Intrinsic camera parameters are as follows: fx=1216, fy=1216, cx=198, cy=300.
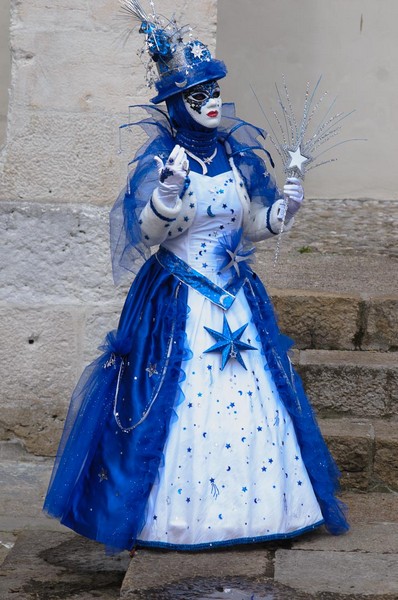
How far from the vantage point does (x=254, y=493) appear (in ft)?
13.0

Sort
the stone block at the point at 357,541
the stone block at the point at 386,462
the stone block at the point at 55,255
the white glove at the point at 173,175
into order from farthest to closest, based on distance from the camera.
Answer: the stone block at the point at 55,255 → the stone block at the point at 386,462 → the stone block at the point at 357,541 → the white glove at the point at 173,175

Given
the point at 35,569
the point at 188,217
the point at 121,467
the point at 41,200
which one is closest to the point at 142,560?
the point at 121,467

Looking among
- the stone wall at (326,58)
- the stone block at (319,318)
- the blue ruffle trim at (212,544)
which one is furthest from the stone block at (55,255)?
the stone wall at (326,58)

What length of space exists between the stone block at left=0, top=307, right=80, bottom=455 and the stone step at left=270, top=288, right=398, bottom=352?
96 centimetres

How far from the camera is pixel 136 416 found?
3.97 meters

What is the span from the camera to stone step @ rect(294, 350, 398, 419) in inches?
200

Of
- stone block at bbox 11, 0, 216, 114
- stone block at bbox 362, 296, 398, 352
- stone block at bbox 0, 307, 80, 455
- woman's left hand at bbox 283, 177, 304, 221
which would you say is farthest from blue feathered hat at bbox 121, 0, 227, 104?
stone block at bbox 362, 296, 398, 352

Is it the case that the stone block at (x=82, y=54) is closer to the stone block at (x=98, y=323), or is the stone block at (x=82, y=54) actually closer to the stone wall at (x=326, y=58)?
the stone block at (x=98, y=323)

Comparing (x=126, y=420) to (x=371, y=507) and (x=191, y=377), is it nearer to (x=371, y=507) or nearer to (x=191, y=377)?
(x=191, y=377)

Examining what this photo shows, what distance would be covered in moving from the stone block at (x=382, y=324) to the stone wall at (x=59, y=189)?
1.12m

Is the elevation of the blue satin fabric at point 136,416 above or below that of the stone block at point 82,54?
below

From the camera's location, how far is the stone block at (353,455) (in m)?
4.79

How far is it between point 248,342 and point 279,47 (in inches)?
145

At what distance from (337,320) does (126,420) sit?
1674mm
